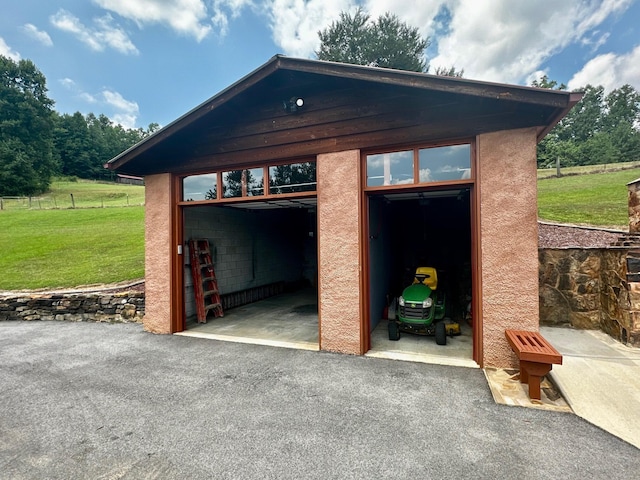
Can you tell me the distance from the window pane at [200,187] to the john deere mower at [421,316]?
405cm

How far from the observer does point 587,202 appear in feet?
37.0

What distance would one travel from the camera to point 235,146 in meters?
5.42

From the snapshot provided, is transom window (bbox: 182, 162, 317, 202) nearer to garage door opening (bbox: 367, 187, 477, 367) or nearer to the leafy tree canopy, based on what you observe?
garage door opening (bbox: 367, 187, 477, 367)

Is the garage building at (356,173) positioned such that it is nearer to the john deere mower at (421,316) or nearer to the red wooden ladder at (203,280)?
the red wooden ladder at (203,280)

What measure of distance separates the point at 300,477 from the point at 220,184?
477 centimetres

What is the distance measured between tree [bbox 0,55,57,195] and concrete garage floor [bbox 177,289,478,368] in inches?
1590

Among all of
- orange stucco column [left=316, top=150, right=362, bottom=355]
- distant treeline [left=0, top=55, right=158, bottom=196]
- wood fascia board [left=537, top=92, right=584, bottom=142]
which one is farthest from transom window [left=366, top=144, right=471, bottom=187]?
distant treeline [left=0, top=55, right=158, bottom=196]

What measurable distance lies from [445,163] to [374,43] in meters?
20.2

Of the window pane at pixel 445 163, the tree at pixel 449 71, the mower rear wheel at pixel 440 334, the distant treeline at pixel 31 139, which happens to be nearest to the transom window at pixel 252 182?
the window pane at pixel 445 163

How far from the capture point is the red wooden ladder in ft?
21.5

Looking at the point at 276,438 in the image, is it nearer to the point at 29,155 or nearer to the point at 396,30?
the point at 396,30

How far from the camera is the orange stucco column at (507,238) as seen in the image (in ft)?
12.7

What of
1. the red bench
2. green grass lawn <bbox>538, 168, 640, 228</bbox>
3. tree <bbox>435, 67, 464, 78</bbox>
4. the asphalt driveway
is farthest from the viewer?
tree <bbox>435, 67, 464, 78</bbox>

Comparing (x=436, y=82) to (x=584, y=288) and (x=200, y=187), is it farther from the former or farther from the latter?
(x=584, y=288)
